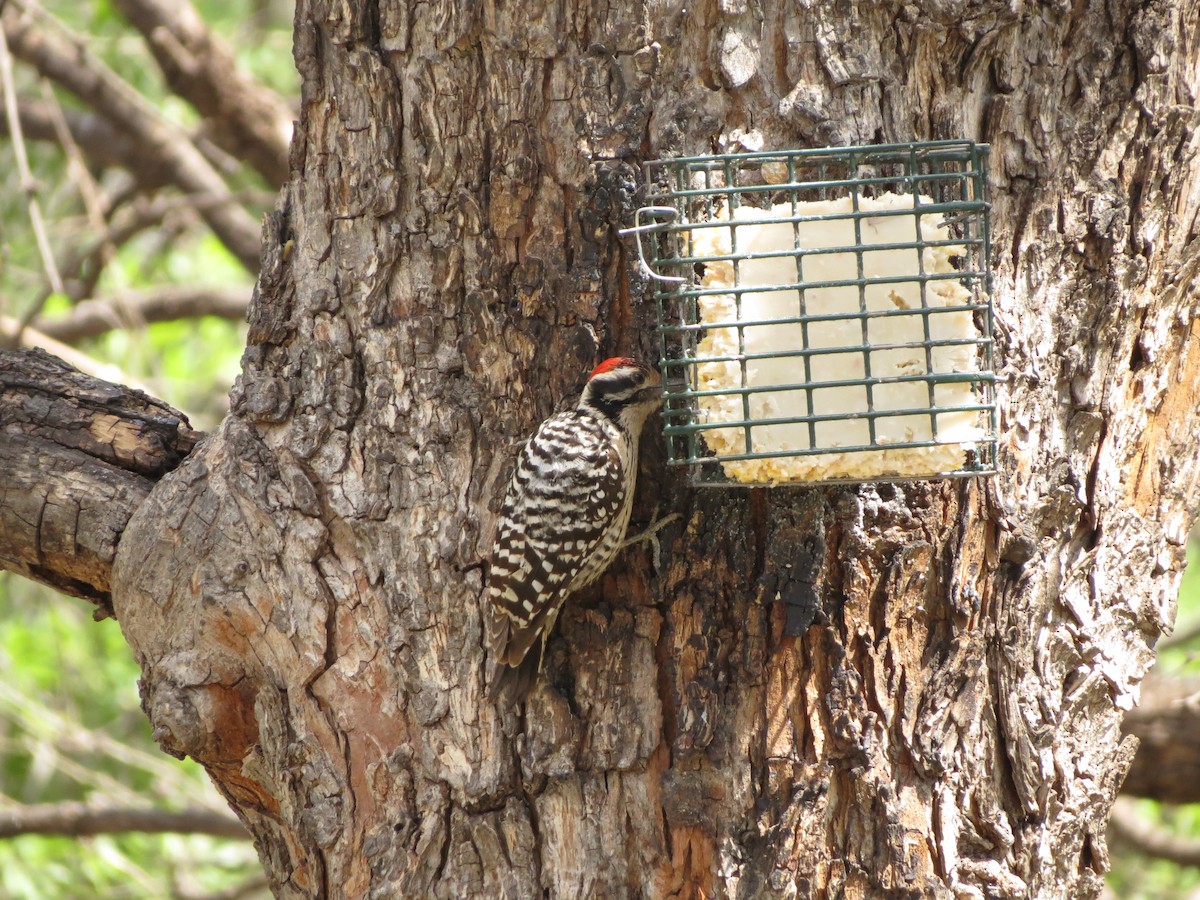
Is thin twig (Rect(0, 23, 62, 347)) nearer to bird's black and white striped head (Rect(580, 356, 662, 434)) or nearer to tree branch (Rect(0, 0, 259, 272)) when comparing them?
tree branch (Rect(0, 0, 259, 272))

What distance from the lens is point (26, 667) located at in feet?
21.3

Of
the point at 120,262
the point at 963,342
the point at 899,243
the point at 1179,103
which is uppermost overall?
the point at 120,262

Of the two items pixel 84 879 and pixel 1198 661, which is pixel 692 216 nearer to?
pixel 1198 661

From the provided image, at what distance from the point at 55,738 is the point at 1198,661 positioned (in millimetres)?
4609

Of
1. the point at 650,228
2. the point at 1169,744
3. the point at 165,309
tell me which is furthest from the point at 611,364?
the point at 165,309

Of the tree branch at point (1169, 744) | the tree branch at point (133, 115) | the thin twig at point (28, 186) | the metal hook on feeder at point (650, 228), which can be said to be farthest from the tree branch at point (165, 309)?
the tree branch at point (1169, 744)

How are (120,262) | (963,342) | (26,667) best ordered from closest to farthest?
(963,342)
(26,667)
(120,262)

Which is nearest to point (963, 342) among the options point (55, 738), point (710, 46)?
point (710, 46)

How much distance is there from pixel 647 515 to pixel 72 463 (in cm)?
147

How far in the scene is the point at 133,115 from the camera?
6.46 metres

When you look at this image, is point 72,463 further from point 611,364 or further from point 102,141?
point 102,141

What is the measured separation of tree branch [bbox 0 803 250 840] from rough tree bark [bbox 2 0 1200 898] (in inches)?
101

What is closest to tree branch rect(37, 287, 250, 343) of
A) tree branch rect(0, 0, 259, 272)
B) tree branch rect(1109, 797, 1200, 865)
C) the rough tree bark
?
tree branch rect(0, 0, 259, 272)

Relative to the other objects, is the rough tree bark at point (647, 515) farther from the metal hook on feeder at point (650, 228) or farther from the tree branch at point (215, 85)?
the tree branch at point (215, 85)
